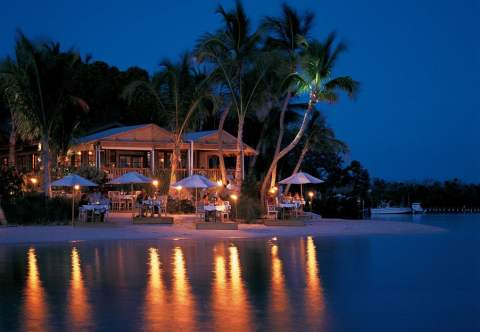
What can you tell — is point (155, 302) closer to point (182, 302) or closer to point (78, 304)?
point (182, 302)

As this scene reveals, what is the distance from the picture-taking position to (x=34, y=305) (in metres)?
10.1

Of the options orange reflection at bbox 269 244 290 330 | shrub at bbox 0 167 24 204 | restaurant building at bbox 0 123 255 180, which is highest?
restaurant building at bbox 0 123 255 180

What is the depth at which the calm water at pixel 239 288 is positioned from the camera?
8953 mm

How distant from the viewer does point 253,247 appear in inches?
781

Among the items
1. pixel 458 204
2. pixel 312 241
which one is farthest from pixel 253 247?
pixel 458 204

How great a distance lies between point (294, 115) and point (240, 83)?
11535 mm

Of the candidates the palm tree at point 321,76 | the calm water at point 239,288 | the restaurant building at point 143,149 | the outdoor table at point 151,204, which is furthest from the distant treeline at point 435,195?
the calm water at point 239,288

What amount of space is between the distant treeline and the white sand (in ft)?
115

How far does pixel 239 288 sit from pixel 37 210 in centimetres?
1640

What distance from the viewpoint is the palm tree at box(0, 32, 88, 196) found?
27.9 metres

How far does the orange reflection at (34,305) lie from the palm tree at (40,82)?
15.5m

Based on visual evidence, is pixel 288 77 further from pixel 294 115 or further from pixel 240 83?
pixel 294 115

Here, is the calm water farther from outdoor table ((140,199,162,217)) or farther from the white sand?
outdoor table ((140,199,162,217))

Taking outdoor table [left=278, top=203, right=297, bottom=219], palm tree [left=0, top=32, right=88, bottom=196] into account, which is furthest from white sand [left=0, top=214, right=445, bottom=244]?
palm tree [left=0, top=32, right=88, bottom=196]
